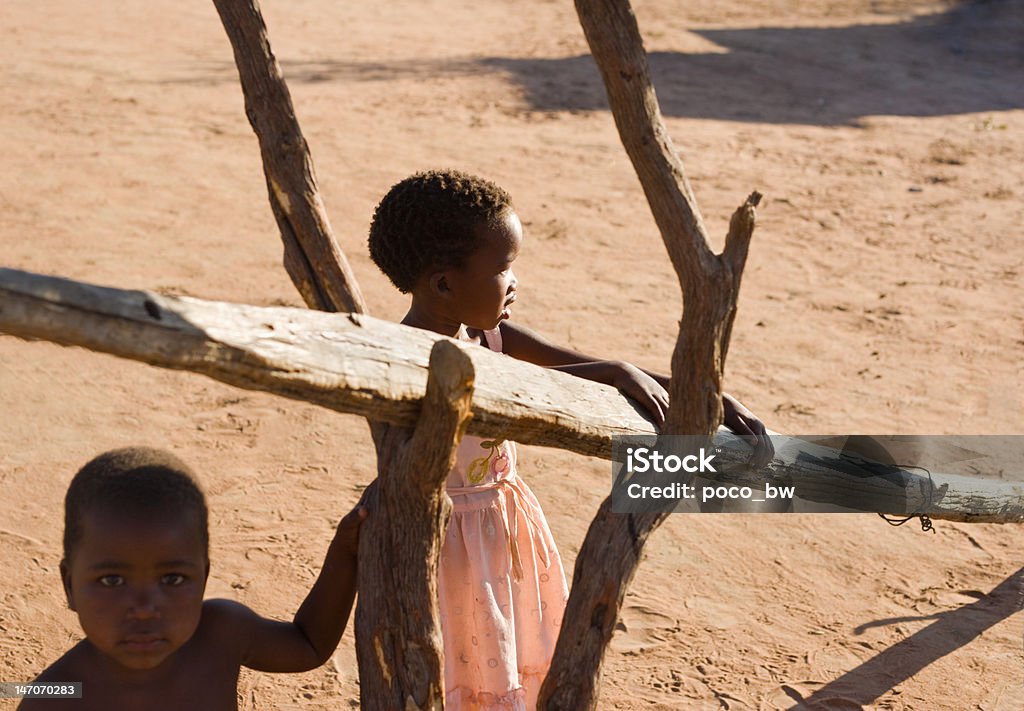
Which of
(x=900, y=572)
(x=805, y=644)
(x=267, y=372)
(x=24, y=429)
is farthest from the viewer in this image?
(x=24, y=429)

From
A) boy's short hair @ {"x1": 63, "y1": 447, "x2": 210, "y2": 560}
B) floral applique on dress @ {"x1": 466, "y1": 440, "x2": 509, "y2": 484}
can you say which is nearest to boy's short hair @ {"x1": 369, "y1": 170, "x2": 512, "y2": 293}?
floral applique on dress @ {"x1": 466, "y1": 440, "x2": 509, "y2": 484}

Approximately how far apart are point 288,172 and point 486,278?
683mm

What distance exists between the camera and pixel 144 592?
1.78 metres

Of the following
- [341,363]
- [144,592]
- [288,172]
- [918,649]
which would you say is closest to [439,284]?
[288,172]

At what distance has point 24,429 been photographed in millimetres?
4262

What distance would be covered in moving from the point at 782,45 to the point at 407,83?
14.3 ft

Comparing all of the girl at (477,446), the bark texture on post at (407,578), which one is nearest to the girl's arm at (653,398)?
the girl at (477,446)

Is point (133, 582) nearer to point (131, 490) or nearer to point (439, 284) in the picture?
point (131, 490)

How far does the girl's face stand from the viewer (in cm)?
232

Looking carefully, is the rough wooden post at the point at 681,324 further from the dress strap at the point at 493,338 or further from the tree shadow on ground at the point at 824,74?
the tree shadow on ground at the point at 824,74

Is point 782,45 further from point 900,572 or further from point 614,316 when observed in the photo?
point 900,572

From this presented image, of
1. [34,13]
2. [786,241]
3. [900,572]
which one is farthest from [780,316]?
[34,13]

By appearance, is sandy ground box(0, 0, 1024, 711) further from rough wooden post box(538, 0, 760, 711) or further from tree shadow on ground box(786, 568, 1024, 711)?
rough wooden post box(538, 0, 760, 711)

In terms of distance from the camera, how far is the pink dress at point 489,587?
7.58 feet
